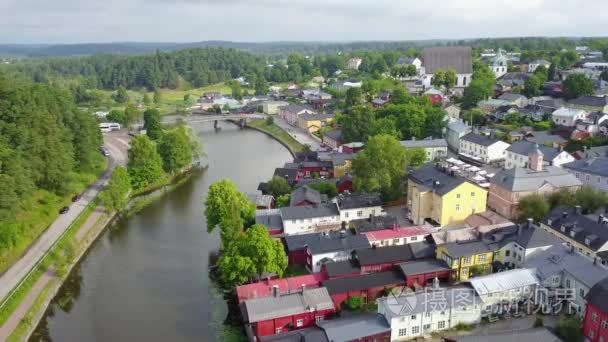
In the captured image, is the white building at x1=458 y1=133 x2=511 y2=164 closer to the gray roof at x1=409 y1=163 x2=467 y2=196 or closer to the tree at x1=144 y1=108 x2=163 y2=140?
the gray roof at x1=409 y1=163 x2=467 y2=196

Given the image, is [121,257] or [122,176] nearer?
[121,257]

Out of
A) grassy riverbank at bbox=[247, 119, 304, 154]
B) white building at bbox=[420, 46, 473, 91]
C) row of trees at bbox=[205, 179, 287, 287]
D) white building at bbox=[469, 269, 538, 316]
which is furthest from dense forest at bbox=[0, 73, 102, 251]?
white building at bbox=[420, 46, 473, 91]

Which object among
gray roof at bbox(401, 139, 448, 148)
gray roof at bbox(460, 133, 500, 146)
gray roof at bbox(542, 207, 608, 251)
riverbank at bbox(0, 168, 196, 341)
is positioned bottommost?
riverbank at bbox(0, 168, 196, 341)

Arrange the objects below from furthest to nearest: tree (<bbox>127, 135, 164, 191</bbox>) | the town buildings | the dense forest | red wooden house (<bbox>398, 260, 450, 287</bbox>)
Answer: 1. tree (<bbox>127, 135, 164, 191</bbox>)
2. the town buildings
3. the dense forest
4. red wooden house (<bbox>398, 260, 450, 287</bbox>)

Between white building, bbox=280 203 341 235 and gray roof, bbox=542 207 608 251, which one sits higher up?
gray roof, bbox=542 207 608 251

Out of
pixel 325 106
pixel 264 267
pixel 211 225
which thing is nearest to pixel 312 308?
pixel 264 267

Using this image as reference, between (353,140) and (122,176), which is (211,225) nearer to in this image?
(122,176)
